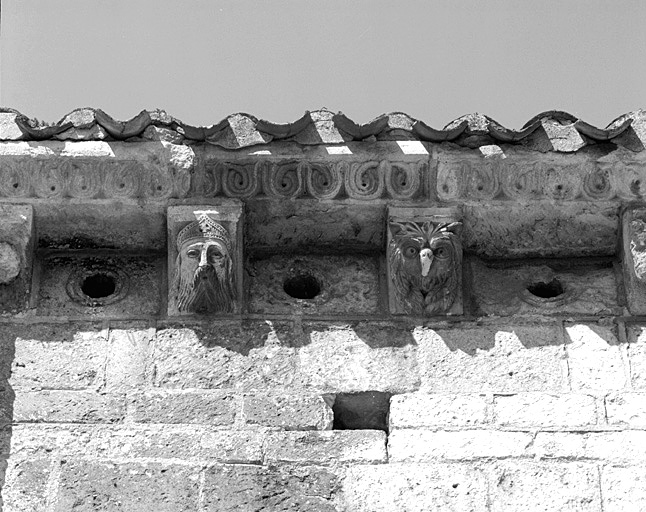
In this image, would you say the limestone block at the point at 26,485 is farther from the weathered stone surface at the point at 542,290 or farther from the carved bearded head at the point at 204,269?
the weathered stone surface at the point at 542,290

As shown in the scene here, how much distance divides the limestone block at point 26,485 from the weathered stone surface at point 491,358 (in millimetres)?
1437

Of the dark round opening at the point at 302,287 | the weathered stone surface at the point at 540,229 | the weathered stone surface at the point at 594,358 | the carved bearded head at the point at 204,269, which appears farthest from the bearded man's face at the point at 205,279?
the weathered stone surface at the point at 594,358

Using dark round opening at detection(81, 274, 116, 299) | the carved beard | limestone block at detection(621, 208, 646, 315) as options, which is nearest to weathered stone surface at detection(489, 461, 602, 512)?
limestone block at detection(621, 208, 646, 315)

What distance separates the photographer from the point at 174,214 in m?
5.46

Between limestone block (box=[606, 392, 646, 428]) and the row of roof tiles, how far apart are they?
0.97 m

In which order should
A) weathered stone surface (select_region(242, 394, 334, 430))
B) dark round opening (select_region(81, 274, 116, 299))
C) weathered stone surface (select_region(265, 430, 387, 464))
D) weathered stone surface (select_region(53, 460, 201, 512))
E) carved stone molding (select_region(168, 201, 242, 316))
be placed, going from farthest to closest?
dark round opening (select_region(81, 274, 116, 299))
carved stone molding (select_region(168, 201, 242, 316))
weathered stone surface (select_region(242, 394, 334, 430))
weathered stone surface (select_region(265, 430, 387, 464))
weathered stone surface (select_region(53, 460, 201, 512))

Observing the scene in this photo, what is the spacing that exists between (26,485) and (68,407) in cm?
35

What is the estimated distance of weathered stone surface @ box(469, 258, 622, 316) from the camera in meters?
5.51

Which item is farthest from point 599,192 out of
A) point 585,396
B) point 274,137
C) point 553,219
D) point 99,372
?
point 99,372

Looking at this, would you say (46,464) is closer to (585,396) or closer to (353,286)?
(353,286)

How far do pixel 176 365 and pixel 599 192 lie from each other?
1.79 meters

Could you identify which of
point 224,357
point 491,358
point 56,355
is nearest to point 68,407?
point 56,355

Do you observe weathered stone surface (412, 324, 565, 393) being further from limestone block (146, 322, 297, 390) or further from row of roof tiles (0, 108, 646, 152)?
row of roof tiles (0, 108, 646, 152)

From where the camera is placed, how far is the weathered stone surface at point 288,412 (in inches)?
201
